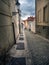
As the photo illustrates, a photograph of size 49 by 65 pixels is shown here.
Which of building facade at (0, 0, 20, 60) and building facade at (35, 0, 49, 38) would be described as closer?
building facade at (0, 0, 20, 60)

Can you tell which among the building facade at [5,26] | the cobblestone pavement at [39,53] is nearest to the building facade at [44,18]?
the cobblestone pavement at [39,53]

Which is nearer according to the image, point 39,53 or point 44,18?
point 39,53

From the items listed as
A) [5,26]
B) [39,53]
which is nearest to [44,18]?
[39,53]

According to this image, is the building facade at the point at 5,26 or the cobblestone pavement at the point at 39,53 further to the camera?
the building facade at the point at 5,26

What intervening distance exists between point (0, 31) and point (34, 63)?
1.59m

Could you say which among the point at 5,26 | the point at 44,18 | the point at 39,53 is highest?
the point at 44,18

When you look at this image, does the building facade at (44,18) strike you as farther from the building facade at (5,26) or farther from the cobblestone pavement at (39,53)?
the building facade at (5,26)

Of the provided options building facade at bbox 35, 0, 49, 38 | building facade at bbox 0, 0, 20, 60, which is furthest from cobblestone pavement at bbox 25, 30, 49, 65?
building facade at bbox 35, 0, 49, 38

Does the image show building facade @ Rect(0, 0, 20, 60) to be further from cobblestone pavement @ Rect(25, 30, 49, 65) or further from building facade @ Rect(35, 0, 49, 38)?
building facade @ Rect(35, 0, 49, 38)

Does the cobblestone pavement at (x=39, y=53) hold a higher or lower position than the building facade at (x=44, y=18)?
lower

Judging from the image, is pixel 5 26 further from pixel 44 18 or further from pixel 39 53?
pixel 44 18

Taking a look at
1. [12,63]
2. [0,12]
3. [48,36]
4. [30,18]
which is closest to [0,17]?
[0,12]

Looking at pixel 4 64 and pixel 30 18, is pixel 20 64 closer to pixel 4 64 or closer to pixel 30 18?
pixel 4 64

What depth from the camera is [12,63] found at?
4328 millimetres
